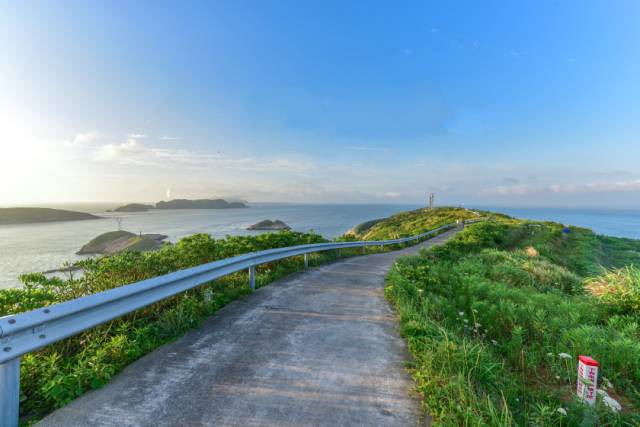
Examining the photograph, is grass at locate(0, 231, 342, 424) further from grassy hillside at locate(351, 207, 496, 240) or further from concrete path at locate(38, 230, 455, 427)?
grassy hillside at locate(351, 207, 496, 240)

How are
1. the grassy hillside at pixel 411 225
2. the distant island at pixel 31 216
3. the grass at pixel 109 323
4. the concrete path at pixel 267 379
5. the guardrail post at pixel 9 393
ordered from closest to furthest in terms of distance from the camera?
the guardrail post at pixel 9 393 < the concrete path at pixel 267 379 < the grass at pixel 109 323 < the grassy hillside at pixel 411 225 < the distant island at pixel 31 216

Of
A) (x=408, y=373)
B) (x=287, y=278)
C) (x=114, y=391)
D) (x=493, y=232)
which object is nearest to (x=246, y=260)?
(x=287, y=278)

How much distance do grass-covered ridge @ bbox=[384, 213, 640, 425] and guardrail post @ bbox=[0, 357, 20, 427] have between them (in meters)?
3.35

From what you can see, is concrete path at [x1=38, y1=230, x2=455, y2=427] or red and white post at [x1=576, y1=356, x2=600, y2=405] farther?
red and white post at [x1=576, y1=356, x2=600, y2=405]

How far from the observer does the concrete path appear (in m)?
2.32

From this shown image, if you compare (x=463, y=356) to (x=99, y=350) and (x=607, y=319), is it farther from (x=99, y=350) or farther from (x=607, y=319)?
(x=607, y=319)

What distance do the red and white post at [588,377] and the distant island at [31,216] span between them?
155680 millimetres

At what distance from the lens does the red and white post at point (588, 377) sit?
2.56 metres

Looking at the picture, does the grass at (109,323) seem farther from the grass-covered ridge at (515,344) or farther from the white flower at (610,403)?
the white flower at (610,403)

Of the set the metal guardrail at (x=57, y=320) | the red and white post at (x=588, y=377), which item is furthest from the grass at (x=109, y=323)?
the red and white post at (x=588, y=377)

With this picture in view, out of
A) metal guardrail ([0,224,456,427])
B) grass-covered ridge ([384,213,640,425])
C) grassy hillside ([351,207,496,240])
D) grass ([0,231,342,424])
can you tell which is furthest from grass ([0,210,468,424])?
grassy hillside ([351,207,496,240])

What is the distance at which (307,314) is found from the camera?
490 cm

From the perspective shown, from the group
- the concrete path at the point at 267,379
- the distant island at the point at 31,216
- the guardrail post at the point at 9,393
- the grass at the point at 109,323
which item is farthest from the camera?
the distant island at the point at 31,216

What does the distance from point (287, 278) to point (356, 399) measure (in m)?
5.28
